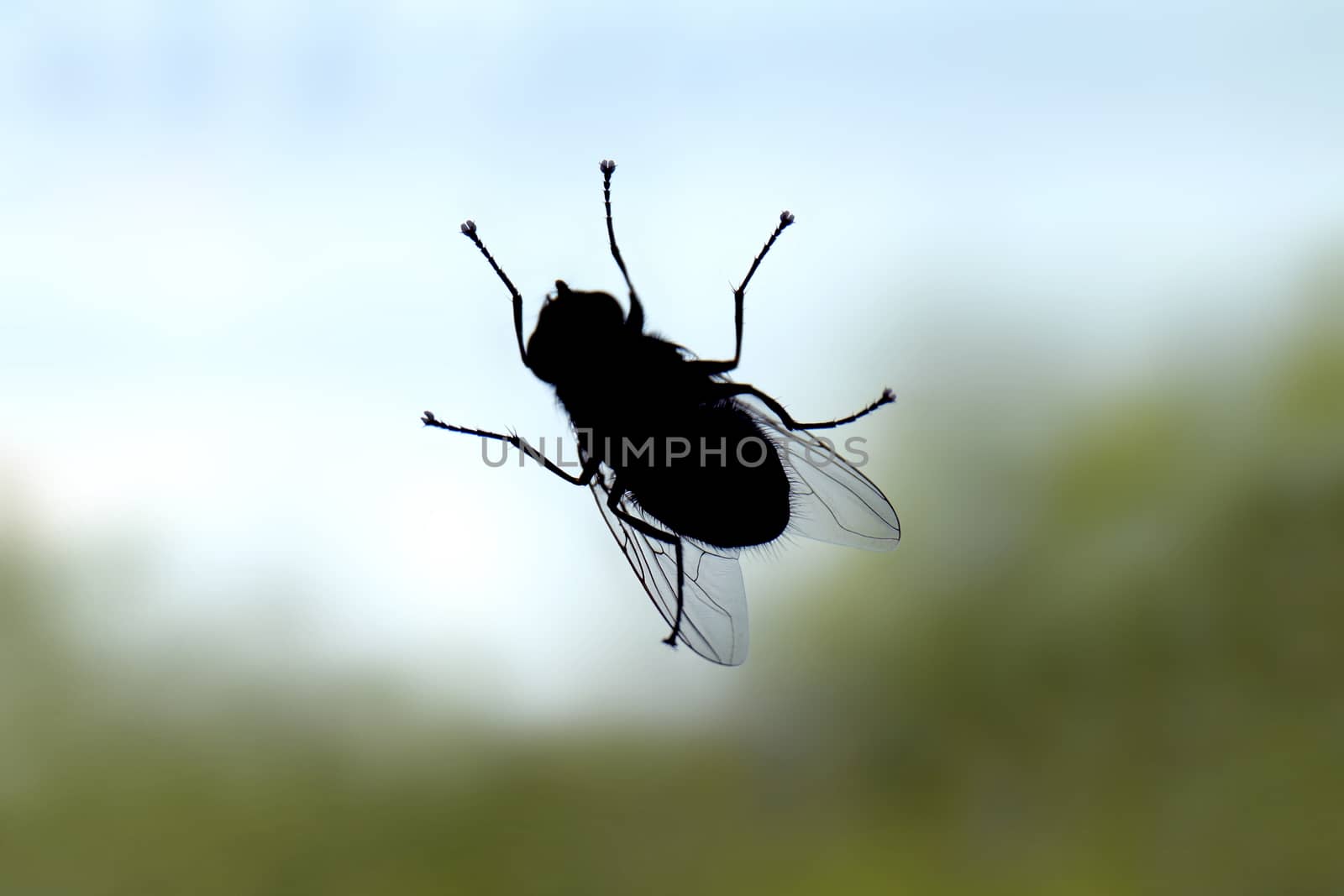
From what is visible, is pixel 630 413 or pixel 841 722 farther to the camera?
pixel 841 722

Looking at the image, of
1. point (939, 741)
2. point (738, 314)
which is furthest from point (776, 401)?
point (939, 741)

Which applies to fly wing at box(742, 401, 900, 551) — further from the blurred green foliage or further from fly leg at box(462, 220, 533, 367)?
the blurred green foliage

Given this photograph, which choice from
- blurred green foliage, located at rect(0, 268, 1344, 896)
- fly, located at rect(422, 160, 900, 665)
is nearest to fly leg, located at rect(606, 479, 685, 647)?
fly, located at rect(422, 160, 900, 665)

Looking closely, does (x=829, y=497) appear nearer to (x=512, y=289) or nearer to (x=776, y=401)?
(x=776, y=401)

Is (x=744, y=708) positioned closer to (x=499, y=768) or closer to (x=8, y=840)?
(x=499, y=768)

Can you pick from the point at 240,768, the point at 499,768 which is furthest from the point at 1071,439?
the point at 240,768

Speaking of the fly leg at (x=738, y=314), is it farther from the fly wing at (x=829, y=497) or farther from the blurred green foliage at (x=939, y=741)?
the blurred green foliage at (x=939, y=741)

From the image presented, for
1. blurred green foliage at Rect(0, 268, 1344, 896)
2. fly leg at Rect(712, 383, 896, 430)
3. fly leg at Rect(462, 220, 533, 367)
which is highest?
fly leg at Rect(462, 220, 533, 367)
